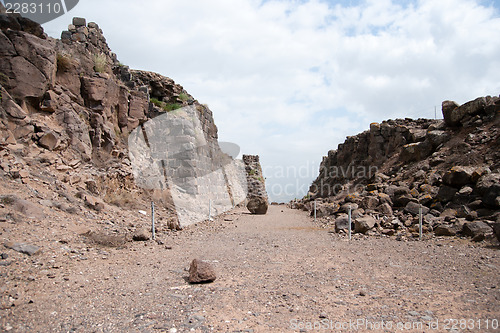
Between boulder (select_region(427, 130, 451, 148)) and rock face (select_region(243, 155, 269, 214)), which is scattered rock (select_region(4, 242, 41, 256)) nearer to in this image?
boulder (select_region(427, 130, 451, 148))

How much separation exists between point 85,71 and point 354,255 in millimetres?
11894

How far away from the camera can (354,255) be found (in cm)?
786

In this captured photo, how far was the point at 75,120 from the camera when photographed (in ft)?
35.6

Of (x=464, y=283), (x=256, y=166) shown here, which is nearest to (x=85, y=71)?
(x=464, y=283)

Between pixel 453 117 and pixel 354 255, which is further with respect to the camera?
pixel 453 117

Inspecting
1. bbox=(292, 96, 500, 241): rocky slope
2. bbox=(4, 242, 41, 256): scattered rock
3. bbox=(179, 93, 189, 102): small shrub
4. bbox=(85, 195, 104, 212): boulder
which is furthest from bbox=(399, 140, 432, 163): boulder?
bbox=(4, 242, 41, 256): scattered rock

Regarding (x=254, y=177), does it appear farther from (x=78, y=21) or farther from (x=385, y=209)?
(x=78, y=21)

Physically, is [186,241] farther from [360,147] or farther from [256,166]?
[256,166]

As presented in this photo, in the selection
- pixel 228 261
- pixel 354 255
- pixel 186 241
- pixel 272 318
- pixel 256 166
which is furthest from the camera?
pixel 256 166

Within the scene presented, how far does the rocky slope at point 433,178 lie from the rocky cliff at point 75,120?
8223 millimetres

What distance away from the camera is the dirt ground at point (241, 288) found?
392cm

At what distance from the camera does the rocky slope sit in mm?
10367

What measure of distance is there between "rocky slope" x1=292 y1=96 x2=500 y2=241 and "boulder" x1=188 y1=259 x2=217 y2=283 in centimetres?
713

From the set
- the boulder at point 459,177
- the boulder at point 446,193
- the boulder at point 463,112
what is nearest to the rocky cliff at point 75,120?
the boulder at point 446,193
